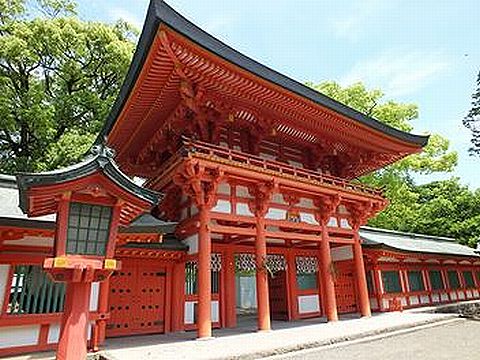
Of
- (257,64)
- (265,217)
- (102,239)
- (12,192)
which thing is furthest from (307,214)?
(12,192)

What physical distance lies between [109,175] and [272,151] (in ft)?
25.9

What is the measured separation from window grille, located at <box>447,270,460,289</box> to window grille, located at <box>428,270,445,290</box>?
1.04 meters

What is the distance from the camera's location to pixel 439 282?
62.5 feet

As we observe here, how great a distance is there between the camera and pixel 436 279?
62.2 ft

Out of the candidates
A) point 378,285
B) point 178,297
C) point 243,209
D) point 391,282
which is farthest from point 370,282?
point 178,297

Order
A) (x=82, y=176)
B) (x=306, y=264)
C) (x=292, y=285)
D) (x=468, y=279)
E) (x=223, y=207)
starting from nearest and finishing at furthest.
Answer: (x=82, y=176), (x=223, y=207), (x=292, y=285), (x=306, y=264), (x=468, y=279)

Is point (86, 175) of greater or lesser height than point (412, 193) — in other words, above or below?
below

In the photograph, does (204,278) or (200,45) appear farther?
(204,278)

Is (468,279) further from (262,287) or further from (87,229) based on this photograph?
(87,229)

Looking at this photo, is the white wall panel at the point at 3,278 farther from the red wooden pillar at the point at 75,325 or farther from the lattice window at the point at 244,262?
the lattice window at the point at 244,262

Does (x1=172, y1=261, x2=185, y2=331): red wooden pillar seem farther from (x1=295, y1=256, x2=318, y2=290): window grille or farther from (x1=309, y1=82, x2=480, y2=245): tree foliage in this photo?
(x1=309, y1=82, x2=480, y2=245): tree foliage

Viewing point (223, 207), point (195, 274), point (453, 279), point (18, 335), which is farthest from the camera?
point (453, 279)

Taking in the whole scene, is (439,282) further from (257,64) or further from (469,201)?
(257,64)

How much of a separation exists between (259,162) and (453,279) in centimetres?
1685
